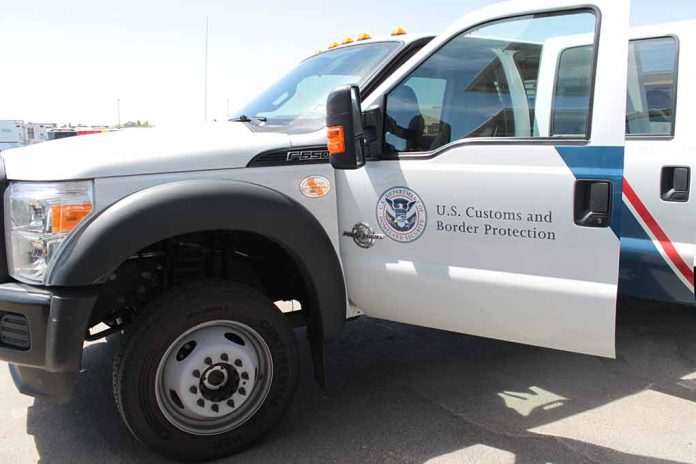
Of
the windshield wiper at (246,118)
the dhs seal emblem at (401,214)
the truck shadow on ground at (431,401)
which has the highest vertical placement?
the windshield wiper at (246,118)

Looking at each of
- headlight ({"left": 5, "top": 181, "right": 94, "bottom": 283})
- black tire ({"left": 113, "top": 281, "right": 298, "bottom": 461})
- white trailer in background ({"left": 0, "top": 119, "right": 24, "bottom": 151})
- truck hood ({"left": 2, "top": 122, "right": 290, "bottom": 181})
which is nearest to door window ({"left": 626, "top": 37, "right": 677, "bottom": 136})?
truck hood ({"left": 2, "top": 122, "right": 290, "bottom": 181})

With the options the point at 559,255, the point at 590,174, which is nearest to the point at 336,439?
the point at 559,255

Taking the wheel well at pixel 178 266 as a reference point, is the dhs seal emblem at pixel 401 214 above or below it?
above

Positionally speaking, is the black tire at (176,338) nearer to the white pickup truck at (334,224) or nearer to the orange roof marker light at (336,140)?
the white pickup truck at (334,224)

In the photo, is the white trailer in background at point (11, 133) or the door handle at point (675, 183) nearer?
the door handle at point (675, 183)

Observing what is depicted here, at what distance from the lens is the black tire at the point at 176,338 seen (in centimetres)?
261

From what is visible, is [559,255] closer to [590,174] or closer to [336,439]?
[590,174]

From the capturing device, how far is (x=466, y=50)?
9.59 feet

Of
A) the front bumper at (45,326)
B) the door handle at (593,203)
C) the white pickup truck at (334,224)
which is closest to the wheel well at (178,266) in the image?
the white pickup truck at (334,224)

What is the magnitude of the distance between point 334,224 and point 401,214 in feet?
1.10

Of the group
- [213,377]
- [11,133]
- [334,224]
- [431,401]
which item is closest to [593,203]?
[334,224]

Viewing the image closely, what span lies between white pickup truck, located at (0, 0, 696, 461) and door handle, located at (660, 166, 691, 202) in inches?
57.8

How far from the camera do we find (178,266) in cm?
290

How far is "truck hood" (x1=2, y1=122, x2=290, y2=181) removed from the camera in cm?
247
